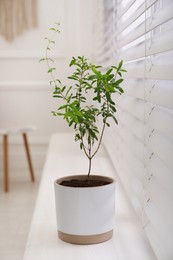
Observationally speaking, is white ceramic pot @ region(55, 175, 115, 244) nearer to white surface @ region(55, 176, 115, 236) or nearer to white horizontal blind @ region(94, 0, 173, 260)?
white surface @ region(55, 176, 115, 236)

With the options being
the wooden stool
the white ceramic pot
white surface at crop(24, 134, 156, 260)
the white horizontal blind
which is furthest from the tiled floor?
the white ceramic pot

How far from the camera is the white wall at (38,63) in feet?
13.1

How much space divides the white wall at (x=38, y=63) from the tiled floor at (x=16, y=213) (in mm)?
411

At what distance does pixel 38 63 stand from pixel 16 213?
1.51 m

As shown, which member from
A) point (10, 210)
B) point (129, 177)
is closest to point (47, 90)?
point (10, 210)

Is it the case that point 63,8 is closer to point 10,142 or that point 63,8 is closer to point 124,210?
point 10,142

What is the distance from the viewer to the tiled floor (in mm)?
2428

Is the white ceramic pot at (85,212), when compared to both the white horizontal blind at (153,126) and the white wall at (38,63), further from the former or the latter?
the white wall at (38,63)

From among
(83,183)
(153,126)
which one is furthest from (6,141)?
(153,126)

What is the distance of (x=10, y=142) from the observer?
416 cm

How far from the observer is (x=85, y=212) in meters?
1.17

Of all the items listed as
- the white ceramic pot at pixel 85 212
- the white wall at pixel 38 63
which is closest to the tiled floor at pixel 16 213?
the white wall at pixel 38 63

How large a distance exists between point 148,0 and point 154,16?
103mm

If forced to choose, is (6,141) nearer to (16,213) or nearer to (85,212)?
(16,213)
